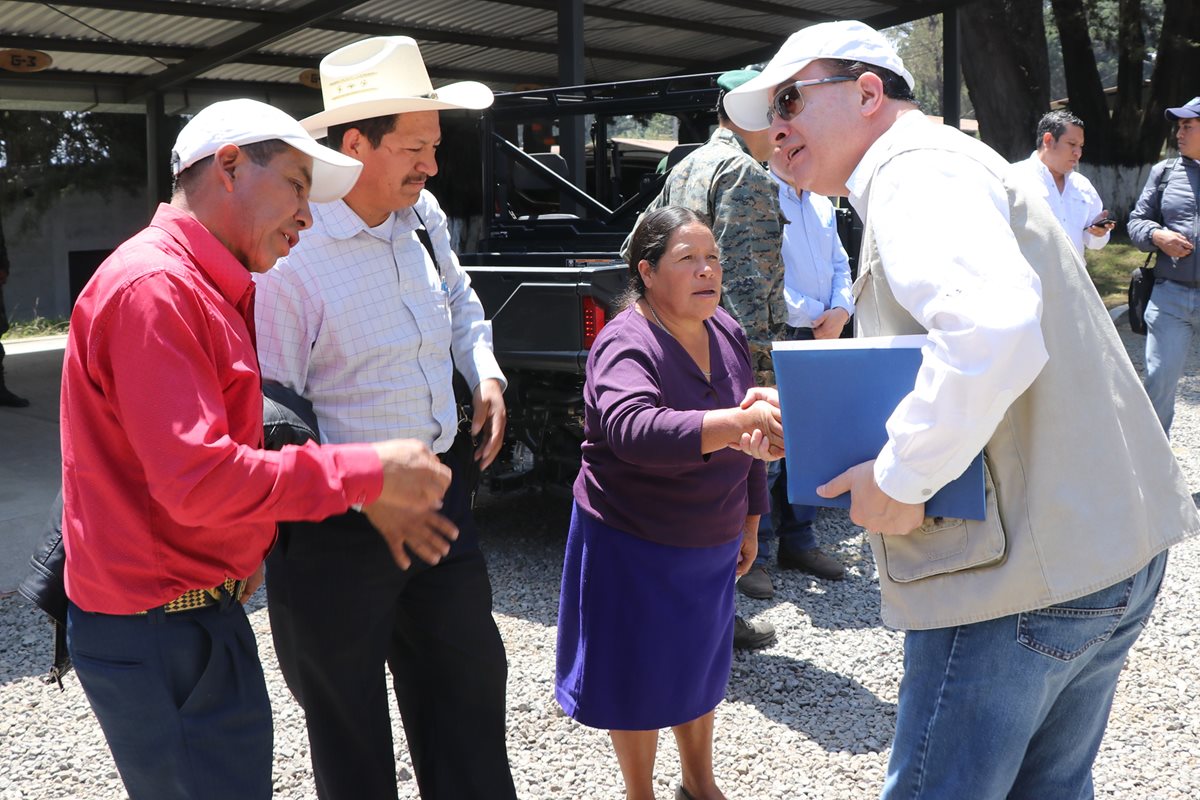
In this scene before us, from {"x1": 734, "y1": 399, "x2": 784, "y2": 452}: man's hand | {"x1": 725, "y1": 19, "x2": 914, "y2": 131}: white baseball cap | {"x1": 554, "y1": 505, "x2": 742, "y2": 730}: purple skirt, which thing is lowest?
{"x1": 554, "y1": 505, "x2": 742, "y2": 730}: purple skirt

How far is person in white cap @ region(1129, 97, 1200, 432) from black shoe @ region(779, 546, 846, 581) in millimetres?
2434

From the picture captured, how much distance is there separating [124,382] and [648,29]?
1175cm

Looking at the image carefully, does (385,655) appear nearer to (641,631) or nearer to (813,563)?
(641,631)

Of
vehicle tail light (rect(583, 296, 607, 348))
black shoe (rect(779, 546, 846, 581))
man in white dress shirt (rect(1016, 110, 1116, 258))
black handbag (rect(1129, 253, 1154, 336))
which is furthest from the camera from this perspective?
man in white dress shirt (rect(1016, 110, 1116, 258))

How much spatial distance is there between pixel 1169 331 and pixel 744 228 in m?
3.26

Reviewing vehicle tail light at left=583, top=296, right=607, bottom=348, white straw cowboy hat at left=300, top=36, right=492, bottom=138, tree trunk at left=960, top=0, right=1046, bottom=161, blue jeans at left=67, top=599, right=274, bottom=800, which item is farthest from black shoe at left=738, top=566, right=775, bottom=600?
tree trunk at left=960, top=0, right=1046, bottom=161

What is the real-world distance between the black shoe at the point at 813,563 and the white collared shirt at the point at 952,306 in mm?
3535

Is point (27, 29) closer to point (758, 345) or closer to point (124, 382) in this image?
point (758, 345)

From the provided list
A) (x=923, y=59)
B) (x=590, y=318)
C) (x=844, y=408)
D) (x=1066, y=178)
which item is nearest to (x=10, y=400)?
(x=590, y=318)

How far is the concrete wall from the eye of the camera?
61.9 feet

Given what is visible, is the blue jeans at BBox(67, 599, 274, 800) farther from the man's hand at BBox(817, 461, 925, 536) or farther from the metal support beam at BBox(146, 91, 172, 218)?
the metal support beam at BBox(146, 91, 172, 218)

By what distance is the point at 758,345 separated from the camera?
4426mm

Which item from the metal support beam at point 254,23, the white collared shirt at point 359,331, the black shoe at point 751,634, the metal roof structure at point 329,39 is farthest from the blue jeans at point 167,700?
the metal support beam at point 254,23

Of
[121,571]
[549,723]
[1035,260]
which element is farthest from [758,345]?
[121,571]
